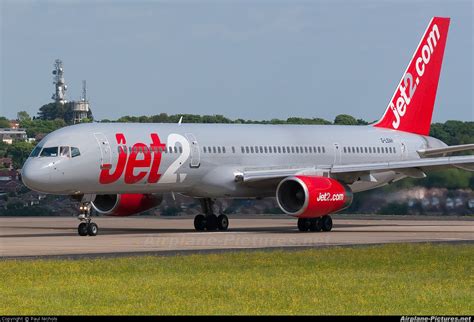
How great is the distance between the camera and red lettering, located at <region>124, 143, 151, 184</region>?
4103 cm

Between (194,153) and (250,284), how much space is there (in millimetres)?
21684

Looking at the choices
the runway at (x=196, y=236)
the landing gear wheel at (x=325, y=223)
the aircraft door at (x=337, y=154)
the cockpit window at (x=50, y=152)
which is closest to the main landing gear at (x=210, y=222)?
the runway at (x=196, y=236)

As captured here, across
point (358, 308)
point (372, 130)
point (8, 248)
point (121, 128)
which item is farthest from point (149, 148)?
point (358, 308)

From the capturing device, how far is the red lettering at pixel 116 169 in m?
40.5

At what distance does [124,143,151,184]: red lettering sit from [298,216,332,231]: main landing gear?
20.4ft

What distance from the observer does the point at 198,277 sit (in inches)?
921

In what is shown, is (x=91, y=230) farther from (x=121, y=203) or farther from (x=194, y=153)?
(x=121, y=203)

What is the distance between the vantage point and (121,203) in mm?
45906

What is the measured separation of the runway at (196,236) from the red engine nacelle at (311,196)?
0.89 metres

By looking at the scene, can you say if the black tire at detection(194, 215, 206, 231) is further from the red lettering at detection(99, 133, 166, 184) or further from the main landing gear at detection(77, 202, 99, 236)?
the main landing gear at detection(77, 202, 99, 236)

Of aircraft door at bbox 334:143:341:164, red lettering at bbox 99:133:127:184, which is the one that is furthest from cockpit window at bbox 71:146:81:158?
aircraft door at bbox 334:143:341:164

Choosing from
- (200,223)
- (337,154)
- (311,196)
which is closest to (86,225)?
(200,223)

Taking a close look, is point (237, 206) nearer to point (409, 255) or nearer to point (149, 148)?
point (149, 148)

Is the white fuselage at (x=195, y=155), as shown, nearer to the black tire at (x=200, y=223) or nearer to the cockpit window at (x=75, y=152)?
the cockpit window at (x=75, y=152)
